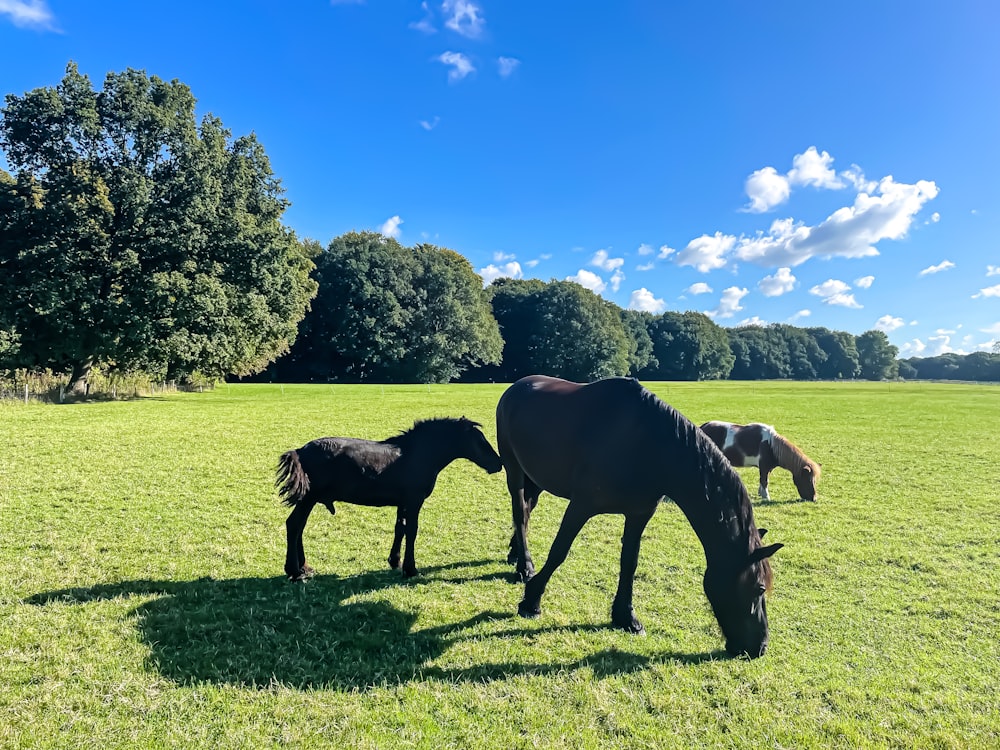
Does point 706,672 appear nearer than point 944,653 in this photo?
Yes

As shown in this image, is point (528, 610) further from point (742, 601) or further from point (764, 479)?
point (764, 479)

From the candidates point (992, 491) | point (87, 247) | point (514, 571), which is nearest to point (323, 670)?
point (514, 571)

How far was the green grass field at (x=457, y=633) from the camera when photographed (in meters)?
3.28

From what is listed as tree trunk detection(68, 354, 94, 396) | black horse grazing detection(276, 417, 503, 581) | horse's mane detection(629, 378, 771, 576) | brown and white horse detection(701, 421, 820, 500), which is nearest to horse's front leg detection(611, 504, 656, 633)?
horse's mane detection(629, 378, 771, 576)

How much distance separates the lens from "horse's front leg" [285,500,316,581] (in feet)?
17.4

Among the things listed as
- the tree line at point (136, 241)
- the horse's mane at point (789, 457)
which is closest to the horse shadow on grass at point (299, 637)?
the horse's mane at point (789, 457)

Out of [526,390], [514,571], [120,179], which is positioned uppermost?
[120,179]

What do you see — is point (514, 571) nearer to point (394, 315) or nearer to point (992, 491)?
point (992, 491)

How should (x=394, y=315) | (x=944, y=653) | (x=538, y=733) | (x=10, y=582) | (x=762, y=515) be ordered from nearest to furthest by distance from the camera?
1. (x=538, y=733)
2. (x=944, y=653)
3. (x=10, y=582)
4. (x=762, y=515)
5. (x=394, y=315)

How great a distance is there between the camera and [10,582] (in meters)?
5.19

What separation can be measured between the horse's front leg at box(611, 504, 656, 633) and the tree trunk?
95.0 feet

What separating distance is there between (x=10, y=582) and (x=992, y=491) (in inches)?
610

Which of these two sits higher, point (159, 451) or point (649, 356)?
point (649, 356)

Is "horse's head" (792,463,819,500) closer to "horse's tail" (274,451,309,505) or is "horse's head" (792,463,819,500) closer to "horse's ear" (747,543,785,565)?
"horse's ear" (747,543,785,565)
